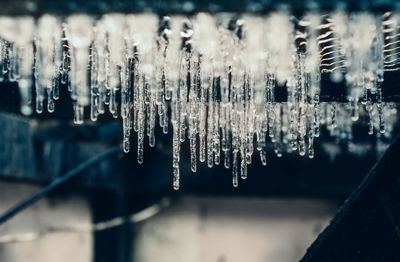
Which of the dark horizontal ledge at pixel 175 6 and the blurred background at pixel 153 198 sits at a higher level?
the dark horizontal ledge at pixel 175 6

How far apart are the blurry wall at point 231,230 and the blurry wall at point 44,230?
3.71 ft

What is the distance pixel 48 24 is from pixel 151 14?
424 millimetres

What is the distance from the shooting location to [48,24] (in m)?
1.71

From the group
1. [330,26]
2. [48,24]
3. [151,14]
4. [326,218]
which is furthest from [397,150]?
[326,218]

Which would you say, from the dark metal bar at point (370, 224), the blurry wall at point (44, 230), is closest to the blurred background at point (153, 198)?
the blurry wall at point (44, 230)

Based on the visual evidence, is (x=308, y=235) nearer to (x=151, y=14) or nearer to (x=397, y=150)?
(x=397, y=150)

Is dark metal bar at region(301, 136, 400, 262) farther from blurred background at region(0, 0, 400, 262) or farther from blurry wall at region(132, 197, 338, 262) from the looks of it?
blurry wall at region(132, 197, 338, 262)

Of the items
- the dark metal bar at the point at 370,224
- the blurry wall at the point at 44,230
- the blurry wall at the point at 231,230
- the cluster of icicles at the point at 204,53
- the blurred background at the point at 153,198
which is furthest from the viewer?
the blurry wall at the point at 231,230

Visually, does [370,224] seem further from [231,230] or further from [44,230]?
[231,230]

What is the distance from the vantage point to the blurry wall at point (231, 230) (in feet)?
26.2

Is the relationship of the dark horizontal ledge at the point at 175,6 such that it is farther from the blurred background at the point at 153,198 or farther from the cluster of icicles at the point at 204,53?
the blurred background at the point at 153,198

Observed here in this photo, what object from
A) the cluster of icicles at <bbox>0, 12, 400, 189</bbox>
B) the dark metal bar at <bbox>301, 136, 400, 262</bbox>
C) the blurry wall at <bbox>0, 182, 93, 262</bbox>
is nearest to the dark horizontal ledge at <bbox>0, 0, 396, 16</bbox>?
the cluster of icicles at <bbox>0, 12, 400, 189</bbox>

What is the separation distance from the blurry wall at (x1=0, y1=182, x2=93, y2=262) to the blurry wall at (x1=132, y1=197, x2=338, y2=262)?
1130mm

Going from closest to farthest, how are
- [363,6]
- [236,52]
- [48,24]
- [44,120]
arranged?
[363,6], [48,24], [236,52], [44,120]
